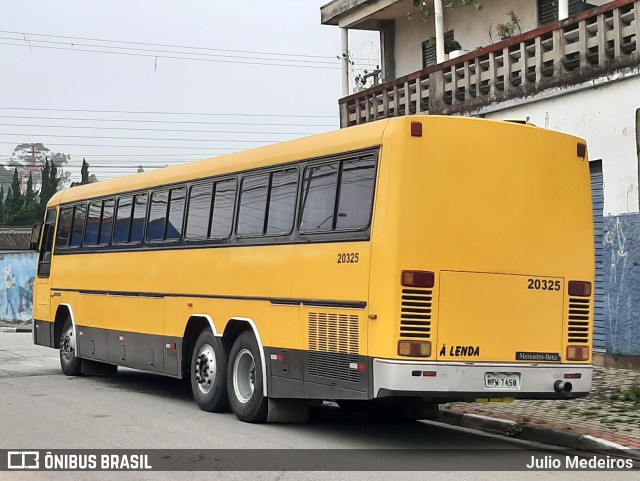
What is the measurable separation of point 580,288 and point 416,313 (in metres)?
2.03

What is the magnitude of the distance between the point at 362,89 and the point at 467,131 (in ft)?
50.2

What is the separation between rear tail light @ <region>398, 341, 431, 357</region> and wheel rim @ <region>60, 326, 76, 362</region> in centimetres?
934

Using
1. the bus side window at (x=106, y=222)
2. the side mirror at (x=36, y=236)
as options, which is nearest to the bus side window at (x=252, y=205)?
the bus side window at (x=106, y=222)

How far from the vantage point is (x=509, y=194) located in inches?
407

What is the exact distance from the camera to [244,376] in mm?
12344

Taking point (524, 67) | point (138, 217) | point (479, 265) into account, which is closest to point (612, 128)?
point (524, 67)

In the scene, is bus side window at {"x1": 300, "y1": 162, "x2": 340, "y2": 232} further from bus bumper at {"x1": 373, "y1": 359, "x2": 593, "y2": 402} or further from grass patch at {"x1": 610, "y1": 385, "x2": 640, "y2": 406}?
grass patch at {"x1": 610, "y1": 385, "x2": 640, "y2": 406}

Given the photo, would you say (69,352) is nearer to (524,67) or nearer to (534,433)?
(524,67)

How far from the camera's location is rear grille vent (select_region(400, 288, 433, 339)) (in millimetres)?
9688

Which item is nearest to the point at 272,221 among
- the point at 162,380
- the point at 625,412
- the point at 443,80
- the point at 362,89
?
the point at 625,412

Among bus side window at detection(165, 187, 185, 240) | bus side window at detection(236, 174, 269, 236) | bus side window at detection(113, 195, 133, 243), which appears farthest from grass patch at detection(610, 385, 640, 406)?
bus side window at detection(113, 195, 133, 243)

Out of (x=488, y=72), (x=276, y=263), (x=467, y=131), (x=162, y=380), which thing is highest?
(x=488, y=72)

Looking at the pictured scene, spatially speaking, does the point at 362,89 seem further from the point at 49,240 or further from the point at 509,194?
the point at 509,194

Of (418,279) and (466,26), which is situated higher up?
(466,26)
